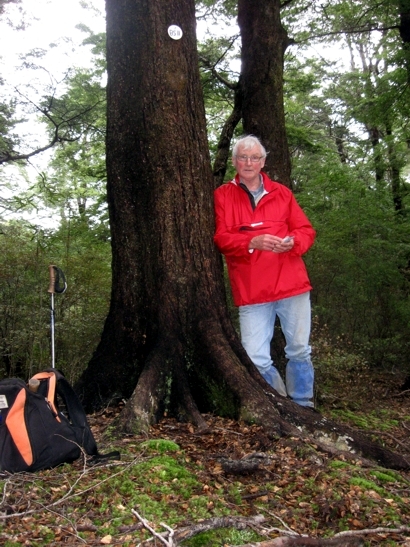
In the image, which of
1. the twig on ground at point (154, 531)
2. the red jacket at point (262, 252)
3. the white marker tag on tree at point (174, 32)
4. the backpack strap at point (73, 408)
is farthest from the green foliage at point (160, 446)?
the white marker tag on tree at point (174, 32)

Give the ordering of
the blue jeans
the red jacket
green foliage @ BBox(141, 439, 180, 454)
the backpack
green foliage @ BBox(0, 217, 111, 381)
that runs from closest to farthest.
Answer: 1. the backpack
2. green foliage @ BBox(141, 439, 180, 454)
3. the red jacket
4. the blue jeans
5. green foliage @ BBox(0, 217, 111, 381)

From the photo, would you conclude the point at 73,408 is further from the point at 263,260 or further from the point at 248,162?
the point at 248,162

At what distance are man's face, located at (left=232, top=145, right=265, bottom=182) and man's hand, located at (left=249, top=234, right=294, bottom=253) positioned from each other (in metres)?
0.62

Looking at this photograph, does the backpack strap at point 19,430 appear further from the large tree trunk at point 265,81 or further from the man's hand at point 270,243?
the large tree trunk at point 265,81

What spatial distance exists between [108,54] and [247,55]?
8.50 ft

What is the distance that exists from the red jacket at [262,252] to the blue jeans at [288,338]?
0.14 meters

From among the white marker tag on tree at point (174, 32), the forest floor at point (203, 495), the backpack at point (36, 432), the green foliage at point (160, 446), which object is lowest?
the forest floor at point (203, 495)

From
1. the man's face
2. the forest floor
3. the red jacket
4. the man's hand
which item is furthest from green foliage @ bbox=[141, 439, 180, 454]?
the man's face

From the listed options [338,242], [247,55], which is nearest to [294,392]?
[247,55]

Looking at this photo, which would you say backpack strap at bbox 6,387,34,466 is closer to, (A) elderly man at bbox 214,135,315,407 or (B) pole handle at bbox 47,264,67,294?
(B) pole handle at bbox 47,264,67,294

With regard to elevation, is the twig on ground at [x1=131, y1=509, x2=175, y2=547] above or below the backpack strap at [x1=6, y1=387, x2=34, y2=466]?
below

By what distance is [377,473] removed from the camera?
12.0ft

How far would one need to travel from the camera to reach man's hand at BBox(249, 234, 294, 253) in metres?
4.37

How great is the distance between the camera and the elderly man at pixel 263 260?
4.59m
